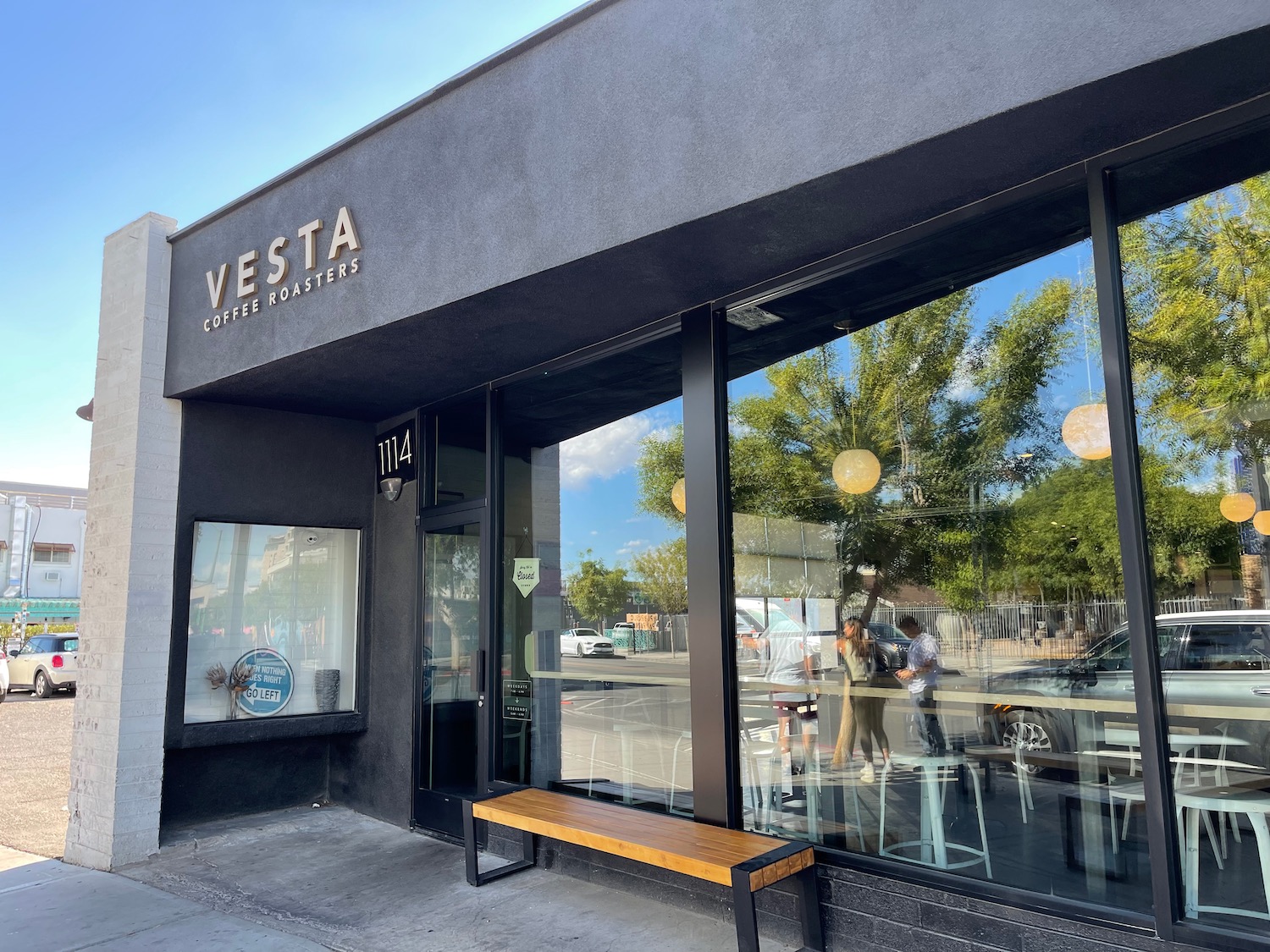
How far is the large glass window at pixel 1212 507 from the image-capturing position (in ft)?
9.80

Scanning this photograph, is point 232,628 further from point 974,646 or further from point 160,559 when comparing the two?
point 974,646

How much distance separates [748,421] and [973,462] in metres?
1.17

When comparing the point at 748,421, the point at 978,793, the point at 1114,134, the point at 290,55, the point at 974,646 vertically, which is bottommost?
the point at 978,793

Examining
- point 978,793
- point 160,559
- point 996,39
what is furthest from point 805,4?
point 160,559

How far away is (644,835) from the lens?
3.92m

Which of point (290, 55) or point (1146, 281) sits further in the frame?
point (290, 55)

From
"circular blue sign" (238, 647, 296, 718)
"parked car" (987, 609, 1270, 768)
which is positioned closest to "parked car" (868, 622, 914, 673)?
"parked car" (987, 609, 1270, 768)

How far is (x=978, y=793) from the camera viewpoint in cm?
384

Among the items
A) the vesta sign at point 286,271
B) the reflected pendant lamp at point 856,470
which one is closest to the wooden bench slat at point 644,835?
the reflected pendant lamp at point 856,470

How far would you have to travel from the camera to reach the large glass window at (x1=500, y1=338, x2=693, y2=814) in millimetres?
4719

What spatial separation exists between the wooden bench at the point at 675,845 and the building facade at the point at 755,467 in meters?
0.19

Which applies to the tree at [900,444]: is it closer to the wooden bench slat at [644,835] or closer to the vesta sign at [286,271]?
the wooden bench slat at [644,835]

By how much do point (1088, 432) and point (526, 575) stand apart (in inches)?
135

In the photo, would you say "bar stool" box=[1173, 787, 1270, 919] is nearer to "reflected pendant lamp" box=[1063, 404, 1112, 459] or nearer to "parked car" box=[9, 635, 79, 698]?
"reflected pendant lamp" box=[1063, 404, 1112, 459]
